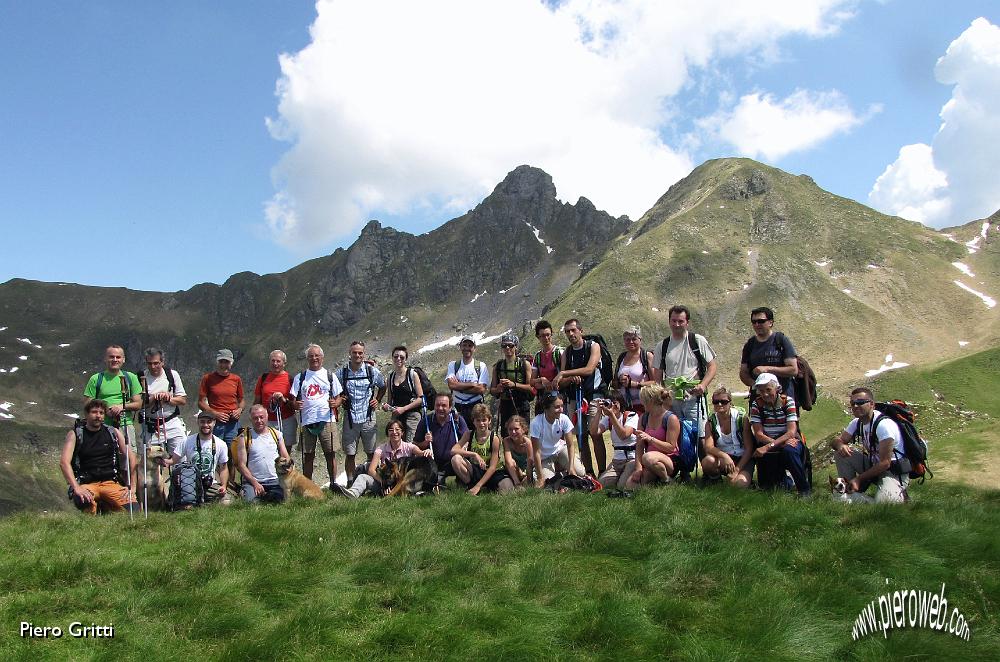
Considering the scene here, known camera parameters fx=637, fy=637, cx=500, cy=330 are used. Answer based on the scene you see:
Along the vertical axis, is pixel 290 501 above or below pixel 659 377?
below

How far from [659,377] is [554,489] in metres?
3.25

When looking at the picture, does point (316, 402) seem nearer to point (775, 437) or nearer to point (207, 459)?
point (207, 459)

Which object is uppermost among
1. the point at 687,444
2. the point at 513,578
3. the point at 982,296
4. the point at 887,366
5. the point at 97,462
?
the point at 982,296

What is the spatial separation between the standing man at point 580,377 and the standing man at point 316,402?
5128 millimetres

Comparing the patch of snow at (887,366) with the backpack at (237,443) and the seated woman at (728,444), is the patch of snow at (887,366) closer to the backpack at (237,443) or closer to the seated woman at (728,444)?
the seated woman at (728,444)

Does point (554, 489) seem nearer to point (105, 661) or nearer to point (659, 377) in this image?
point (659, 377)

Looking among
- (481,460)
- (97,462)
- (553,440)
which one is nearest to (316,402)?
(481,460)

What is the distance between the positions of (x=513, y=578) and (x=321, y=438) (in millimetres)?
8494

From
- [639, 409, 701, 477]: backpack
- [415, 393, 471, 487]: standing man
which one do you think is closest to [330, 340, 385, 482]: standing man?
[415, 393, 471, 487]: standing man

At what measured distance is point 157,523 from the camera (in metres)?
9.61

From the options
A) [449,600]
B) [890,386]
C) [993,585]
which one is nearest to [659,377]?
[993,585]

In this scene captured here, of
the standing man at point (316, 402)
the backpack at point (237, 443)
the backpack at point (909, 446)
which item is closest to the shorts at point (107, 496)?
the backpack at point (237, 443)

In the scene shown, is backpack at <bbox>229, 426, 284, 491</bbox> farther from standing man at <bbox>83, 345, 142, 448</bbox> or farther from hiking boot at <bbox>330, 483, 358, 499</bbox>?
hiking boot at <bbox>330, 483, 358, 499</bbox>

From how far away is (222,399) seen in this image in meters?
13.9
